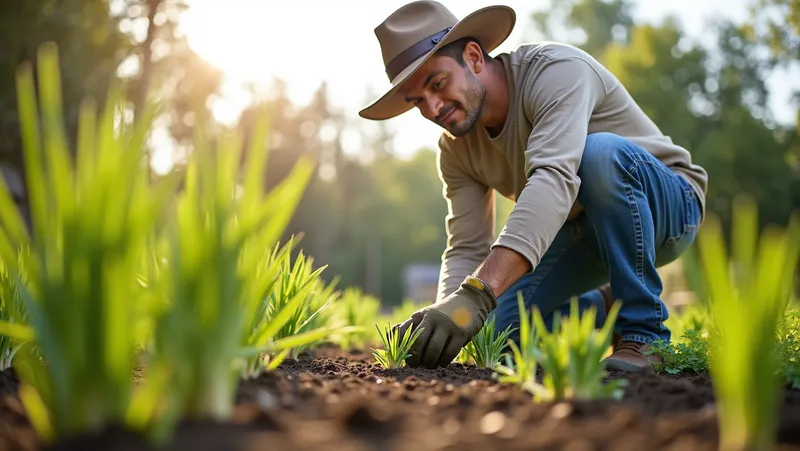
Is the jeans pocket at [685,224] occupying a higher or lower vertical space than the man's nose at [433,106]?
lower

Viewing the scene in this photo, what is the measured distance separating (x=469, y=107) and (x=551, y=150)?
56 cm

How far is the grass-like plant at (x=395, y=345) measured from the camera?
7.59ft

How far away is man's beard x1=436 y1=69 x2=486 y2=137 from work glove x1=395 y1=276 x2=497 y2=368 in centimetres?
91

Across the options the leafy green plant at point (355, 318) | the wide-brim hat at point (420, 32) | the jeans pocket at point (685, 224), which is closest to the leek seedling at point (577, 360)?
the wide-brim hat at point (420, 32)

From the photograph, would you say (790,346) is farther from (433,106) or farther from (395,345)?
(433,106)

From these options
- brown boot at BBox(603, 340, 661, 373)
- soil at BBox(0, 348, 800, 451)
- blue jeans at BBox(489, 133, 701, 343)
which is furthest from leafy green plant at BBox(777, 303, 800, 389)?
blue jeans at BBox(489, 133, 701, 343)

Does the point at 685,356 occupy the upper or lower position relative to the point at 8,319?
lower

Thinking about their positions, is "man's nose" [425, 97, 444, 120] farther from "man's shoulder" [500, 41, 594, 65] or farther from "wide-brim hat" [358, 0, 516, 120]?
"man's shoulder" [500, 41, 594, 65]

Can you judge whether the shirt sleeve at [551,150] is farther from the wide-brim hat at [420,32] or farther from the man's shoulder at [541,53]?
the wide-brim hat at [420,32]

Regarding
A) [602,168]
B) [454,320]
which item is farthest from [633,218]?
[454,320]

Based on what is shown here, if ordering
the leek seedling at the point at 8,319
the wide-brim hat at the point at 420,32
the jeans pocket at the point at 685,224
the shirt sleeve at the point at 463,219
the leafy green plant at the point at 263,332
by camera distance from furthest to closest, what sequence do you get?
the shirt sleeve at the point at 463,219
the jeans pocket at the point at 685,224
the wide-brim hat at the point at 420,32
the leek seedling at the point at 8,319
the leafy green plant at the point at 263,332

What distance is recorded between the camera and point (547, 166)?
2498mm

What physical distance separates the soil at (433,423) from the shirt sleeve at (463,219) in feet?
5.60

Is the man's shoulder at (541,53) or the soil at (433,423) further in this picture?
the man's shoulder at (541,53)
